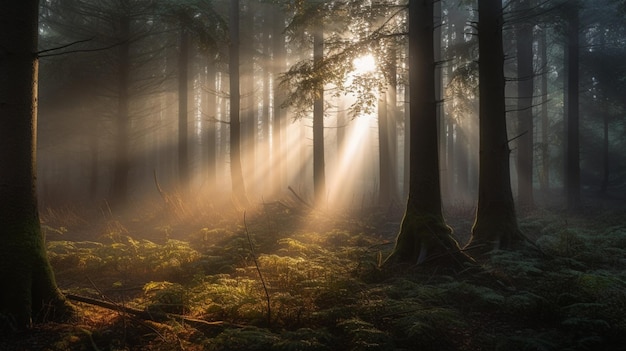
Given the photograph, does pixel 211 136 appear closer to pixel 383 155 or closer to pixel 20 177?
pixel 383 155

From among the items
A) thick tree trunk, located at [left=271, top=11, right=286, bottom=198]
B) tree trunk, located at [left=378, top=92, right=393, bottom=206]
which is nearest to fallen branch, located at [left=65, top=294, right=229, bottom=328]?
tree trunk, located at [left=378, top=92, right=393, bottom=206]

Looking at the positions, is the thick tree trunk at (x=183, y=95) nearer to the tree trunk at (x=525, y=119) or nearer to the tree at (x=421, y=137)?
the tree at (x=421, y=137)

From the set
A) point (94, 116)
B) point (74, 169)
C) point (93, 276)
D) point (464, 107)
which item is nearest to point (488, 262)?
point (93, 276)

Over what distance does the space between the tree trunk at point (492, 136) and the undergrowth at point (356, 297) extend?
0.87 metres

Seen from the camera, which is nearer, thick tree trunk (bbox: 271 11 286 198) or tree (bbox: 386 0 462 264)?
tree (bbox: 386 0 462 264)

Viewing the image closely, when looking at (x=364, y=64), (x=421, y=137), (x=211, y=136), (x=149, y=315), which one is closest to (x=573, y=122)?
(x=364, y=64)

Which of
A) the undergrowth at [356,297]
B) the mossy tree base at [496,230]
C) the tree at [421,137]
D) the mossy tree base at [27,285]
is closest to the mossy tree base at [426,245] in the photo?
the tree at [421,137]

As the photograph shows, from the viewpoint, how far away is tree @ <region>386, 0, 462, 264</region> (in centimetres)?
768

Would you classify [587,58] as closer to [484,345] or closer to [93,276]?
[484,345]

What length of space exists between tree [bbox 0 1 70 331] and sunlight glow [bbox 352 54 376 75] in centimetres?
650

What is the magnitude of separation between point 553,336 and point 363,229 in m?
8.27

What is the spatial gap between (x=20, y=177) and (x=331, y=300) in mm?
3847

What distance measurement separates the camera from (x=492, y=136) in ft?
28.0

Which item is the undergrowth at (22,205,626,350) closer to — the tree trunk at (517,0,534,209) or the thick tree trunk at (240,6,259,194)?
the tree trunk at (517,0,534,209)
